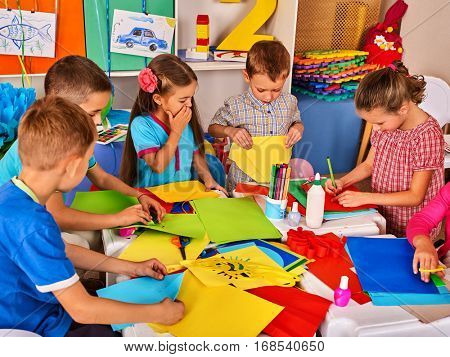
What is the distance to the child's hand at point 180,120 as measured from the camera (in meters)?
1.78

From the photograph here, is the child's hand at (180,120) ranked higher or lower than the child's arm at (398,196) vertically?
higher

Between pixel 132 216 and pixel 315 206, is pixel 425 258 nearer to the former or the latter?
pixel 315 206

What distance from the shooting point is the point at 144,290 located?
110 cm

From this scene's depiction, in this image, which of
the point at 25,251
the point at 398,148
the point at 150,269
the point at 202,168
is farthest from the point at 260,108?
the point at 25,251

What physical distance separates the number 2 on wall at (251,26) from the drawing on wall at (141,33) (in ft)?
1.37

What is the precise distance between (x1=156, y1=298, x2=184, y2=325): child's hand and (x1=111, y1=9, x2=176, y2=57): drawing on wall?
190cm

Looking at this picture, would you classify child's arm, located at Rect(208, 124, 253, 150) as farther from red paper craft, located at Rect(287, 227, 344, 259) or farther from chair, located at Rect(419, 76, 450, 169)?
chair, located at Rect(419, 76, 450, 169)

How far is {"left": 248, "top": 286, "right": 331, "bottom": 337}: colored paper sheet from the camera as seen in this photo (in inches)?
38.4

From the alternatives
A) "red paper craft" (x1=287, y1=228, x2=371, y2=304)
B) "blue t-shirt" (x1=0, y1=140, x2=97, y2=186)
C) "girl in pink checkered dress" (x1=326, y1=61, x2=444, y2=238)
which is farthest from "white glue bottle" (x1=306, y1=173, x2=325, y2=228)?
"blue t-shirt" (x1=0, y1=140, x2=97, y2=186)

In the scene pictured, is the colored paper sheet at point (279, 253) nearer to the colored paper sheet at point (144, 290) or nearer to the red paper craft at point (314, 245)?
the red paper craft at point (314, 245)

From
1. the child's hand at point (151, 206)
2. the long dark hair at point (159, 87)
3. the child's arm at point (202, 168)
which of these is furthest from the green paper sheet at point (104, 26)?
the child's hand at point (151, 206)

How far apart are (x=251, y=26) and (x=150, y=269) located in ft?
6.96

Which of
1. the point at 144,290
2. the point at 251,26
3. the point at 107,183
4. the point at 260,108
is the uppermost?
the point at 251,26
